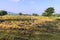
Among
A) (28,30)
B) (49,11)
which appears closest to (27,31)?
(28,30)

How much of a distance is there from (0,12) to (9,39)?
1879 cm

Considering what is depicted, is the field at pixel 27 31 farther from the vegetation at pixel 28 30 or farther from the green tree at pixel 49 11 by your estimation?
the green tree at pixel 49 11

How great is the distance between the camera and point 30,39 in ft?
33.7

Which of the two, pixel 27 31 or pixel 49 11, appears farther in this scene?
pixel 49 11

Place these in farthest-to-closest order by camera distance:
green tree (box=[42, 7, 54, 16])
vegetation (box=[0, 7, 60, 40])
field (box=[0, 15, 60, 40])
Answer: green tree (box=[42, 7, 54, 16]), vegetation (box=[0, 7, 60, 40]), field (box=[0, 15, 60, 40])

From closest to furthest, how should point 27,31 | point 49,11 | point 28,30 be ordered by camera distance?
point 27,31 → point 28,30 → point 49,11

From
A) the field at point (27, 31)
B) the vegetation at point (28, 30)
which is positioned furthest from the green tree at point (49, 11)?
the field at point (27, 31)

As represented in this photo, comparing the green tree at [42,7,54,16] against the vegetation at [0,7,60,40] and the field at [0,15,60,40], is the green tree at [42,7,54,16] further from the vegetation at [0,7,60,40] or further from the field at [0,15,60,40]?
the field at [0,15,60,40]

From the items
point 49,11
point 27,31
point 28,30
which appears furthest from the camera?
point 49,11

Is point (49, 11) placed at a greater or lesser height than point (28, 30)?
greater

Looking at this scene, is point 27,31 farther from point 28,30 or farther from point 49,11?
point 49,11

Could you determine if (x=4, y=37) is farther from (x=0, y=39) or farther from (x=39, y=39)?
(x=39, y=39)

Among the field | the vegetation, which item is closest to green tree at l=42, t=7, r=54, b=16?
the vegetation

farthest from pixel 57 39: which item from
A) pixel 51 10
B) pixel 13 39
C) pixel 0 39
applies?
pixel 51 10
